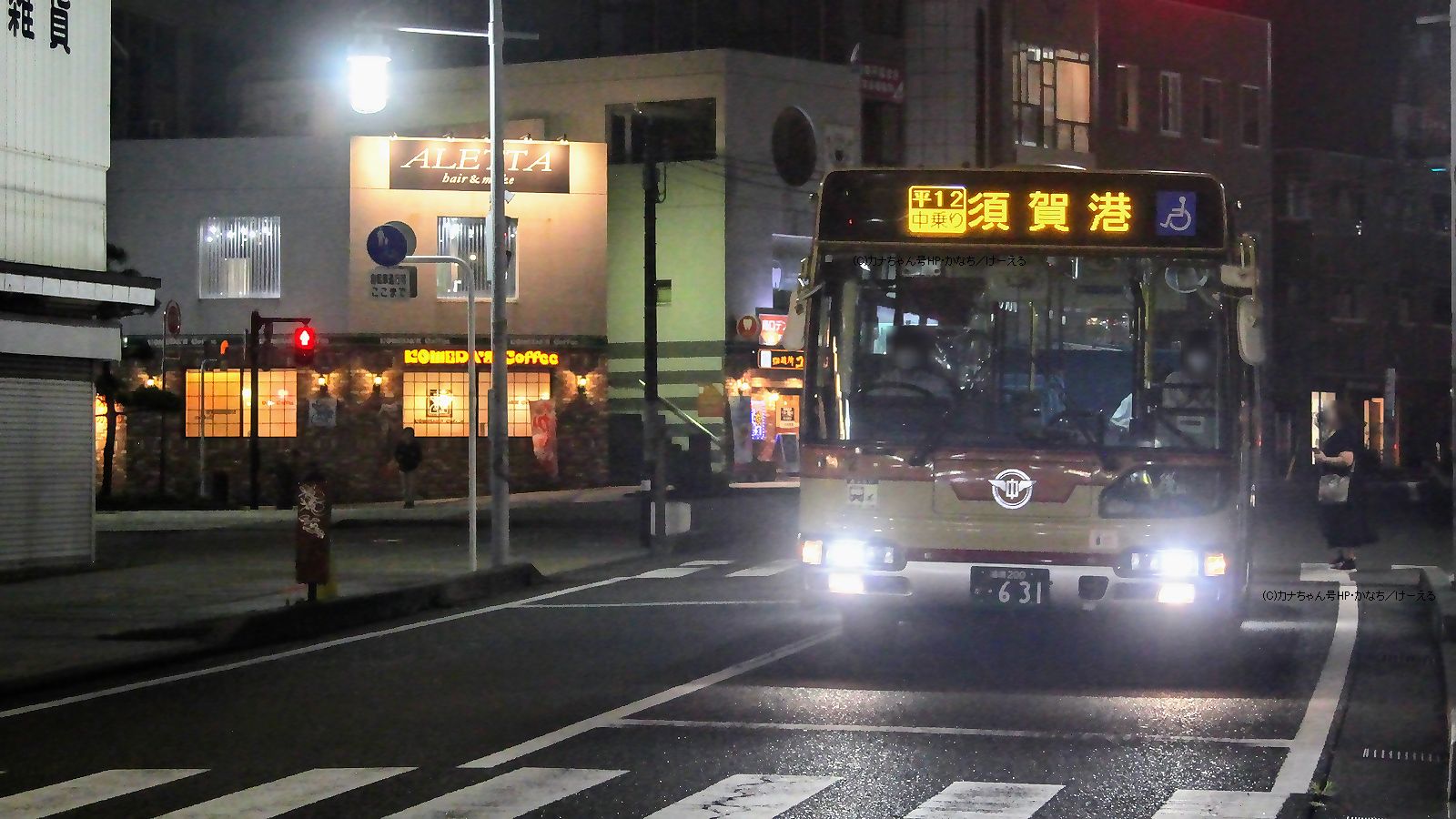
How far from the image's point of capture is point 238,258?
42500 mm

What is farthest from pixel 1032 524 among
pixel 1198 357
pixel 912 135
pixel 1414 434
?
pixel 1414 434

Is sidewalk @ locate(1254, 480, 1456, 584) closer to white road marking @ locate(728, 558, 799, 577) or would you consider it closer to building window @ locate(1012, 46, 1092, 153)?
white road marking @ locate(728, 558, 799, 577)

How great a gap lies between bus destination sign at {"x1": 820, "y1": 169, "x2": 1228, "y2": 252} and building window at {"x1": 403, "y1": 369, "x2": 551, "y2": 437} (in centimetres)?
2924

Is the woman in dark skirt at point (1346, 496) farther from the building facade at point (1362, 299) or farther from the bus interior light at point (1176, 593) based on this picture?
the building facade at point (1362, 299)

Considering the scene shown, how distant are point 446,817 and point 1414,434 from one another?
65.8 metres

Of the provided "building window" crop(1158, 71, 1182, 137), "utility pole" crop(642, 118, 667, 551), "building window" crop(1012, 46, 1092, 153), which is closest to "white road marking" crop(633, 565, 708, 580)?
"utility pole" crop(642, 118, 667, 551)

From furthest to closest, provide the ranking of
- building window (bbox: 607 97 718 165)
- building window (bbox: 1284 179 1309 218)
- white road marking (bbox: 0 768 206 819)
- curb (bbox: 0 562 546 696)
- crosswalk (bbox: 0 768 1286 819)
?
building window (bbox: 1284 179 1309 218) < building window (bbox: 607 97 718 165) < curb (bbox: 0 562 546 696) < white road marking (bbox: 0 768 206 819) < crosswalk (bbox: 0 768 1286 819)

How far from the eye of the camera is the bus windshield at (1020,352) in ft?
41.4

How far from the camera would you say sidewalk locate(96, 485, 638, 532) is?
105 ft

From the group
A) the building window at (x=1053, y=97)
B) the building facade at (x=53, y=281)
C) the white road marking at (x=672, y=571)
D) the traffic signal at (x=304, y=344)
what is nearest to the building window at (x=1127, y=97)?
the building window at (x=1053, y=97)

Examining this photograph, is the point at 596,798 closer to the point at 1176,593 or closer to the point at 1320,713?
the point at 1320,713

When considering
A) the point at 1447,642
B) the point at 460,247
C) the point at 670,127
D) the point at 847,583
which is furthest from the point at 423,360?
the point at 1447,642

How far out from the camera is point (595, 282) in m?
43.3

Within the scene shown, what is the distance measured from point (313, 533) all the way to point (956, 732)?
9.02 meters
